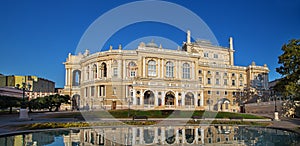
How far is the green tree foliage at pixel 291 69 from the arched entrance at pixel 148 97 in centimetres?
3193

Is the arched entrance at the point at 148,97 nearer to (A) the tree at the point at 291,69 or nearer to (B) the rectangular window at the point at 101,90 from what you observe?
(B) the rectangular window at the point at 101,90

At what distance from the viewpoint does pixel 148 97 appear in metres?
61.3

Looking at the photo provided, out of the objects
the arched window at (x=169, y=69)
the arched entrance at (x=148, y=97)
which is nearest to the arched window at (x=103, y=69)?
the arched entrance at (x=148, y=97)

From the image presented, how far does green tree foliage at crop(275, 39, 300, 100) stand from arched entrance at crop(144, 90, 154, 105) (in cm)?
3193

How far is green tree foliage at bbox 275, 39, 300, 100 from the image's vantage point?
95.0 feet

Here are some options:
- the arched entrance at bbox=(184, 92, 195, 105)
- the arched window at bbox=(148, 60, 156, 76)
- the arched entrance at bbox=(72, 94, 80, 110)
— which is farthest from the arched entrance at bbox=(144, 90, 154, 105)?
the arched entrance at bbox=(72, 94, 80, 110)

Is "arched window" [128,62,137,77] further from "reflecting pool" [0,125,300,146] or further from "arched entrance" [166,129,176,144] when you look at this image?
"arched entrance" [166,129,176,144]

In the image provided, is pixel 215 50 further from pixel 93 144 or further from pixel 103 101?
pixel 93 144

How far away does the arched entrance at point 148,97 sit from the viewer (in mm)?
60500

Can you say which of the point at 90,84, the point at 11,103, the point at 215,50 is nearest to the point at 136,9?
the point at 11,103

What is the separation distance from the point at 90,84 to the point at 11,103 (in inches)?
854

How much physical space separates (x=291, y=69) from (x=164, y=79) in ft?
119

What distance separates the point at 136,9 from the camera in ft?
84.0

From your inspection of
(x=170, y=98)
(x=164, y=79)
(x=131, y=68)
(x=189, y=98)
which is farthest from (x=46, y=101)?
(x=189, y=98)
